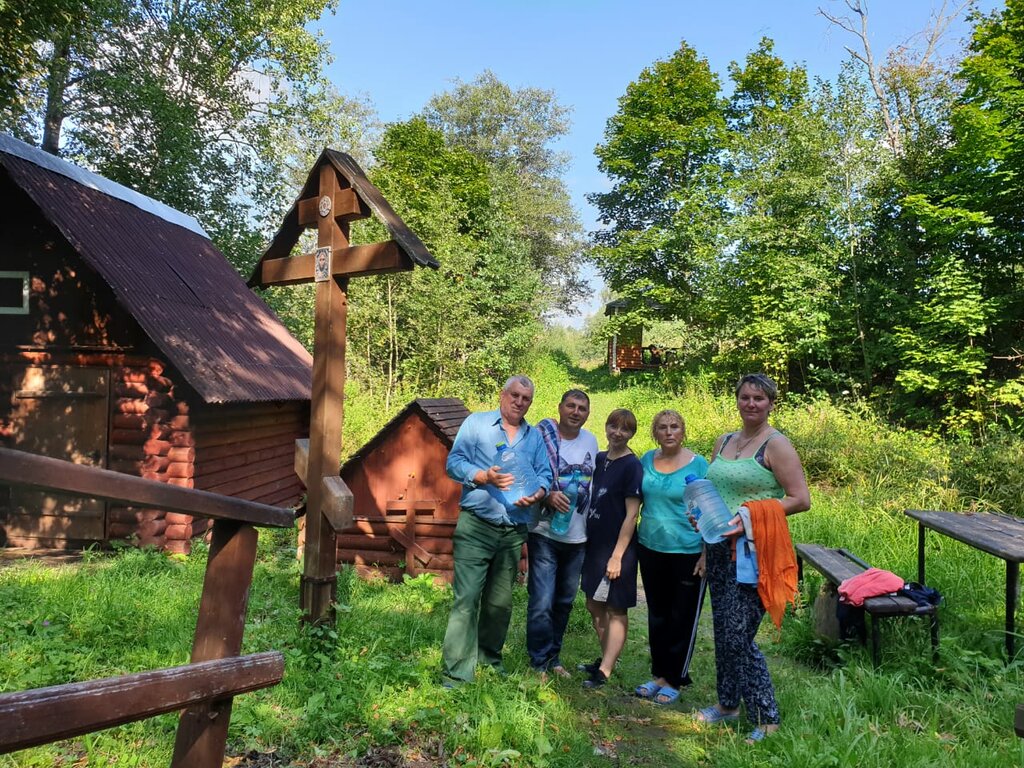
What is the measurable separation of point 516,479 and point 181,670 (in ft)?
9.20

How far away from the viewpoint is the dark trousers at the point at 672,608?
4.17 meters

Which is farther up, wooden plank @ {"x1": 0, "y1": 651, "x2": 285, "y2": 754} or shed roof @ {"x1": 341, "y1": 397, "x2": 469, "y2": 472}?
shed roof @ {"x1": 341, "y1": 397, "x2": 469, "y2": 472}

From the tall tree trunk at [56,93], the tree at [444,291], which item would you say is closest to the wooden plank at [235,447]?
the tree at [444,291]

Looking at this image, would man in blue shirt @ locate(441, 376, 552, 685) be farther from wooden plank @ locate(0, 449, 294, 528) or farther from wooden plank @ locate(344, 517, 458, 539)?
wooden plank @ locate(344, 517, 458, 539)

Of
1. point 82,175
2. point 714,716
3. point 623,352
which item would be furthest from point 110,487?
point 623,352

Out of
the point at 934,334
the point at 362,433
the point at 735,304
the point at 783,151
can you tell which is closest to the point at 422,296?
the point at 362,433

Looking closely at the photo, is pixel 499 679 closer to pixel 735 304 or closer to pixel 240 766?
pixel 240 766

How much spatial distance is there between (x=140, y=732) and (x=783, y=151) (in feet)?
59.2

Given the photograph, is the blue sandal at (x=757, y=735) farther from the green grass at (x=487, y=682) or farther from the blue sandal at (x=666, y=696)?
the blue sandal at (x=666, y=696)

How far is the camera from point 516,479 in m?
4.14

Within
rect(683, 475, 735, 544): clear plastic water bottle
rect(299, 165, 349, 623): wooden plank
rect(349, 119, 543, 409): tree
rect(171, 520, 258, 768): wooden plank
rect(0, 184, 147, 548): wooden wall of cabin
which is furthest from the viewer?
rect(349, 119, 543, 409): tree

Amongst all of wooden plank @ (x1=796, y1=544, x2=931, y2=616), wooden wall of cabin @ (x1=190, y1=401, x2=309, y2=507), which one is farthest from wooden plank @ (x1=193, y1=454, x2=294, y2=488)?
wooden plank @ (x1=796, y1=544, x2=931, y2=616)

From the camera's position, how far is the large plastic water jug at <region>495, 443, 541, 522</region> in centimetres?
409

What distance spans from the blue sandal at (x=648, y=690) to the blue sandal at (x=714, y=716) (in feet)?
1.31
